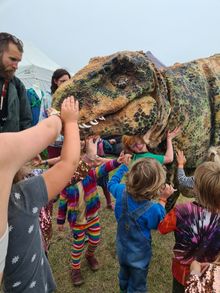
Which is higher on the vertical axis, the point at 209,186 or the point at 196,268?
the point at 209,186

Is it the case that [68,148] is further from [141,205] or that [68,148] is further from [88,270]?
[88,270]

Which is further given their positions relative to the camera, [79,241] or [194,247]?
[79,241]

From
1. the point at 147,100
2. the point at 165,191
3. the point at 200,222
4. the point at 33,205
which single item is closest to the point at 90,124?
the point at 147,100

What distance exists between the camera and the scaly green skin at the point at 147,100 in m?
2.35

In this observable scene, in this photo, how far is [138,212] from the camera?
8.10 ft

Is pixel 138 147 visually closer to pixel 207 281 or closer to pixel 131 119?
pixel 131 119

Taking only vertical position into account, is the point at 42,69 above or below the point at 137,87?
below

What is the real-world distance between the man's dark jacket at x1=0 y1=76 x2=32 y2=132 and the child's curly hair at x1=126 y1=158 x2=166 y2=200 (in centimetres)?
166

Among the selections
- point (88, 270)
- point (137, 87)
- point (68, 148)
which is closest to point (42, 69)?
point (88, 270)

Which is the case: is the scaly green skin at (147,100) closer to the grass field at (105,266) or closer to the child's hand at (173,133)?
the child's hand at (173,133)

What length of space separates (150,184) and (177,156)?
0.50 m

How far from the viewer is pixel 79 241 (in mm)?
3340

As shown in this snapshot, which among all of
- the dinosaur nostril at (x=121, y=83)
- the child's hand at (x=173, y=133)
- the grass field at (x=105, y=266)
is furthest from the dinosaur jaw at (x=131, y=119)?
the grass field at (x=105, y=266)

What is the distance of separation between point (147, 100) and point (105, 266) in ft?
6.56
